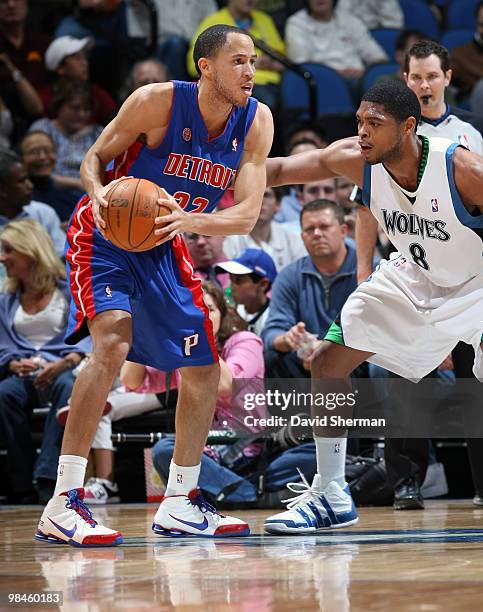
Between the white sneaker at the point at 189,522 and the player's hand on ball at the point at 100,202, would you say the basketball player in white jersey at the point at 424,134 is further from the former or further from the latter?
the player's hand on ball at the point at 100,202

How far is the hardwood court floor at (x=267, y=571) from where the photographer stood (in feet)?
7.82

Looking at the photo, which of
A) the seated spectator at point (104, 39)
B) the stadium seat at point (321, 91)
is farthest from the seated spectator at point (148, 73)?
the stadium seat at point (321, 91)

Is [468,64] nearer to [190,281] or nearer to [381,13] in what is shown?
[381,13]

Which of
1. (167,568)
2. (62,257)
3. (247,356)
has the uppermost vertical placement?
(62,257)

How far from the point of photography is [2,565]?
3.18 metres

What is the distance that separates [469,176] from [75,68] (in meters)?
5.61

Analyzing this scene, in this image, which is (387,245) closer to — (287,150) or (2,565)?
(287,150)

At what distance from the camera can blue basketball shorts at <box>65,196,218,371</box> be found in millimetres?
3930

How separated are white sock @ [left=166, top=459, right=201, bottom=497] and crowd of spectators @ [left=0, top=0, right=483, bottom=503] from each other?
1180 millimetres

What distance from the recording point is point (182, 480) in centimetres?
413

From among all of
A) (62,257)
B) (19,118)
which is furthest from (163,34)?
(62,257)

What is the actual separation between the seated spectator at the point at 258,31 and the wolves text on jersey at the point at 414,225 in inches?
197

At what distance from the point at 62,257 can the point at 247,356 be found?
6.30 ft

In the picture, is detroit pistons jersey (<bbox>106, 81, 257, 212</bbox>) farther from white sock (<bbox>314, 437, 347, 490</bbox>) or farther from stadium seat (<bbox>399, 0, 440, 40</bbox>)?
stadium seat (<bbox>399, 0, 440, 40</bbox>)
